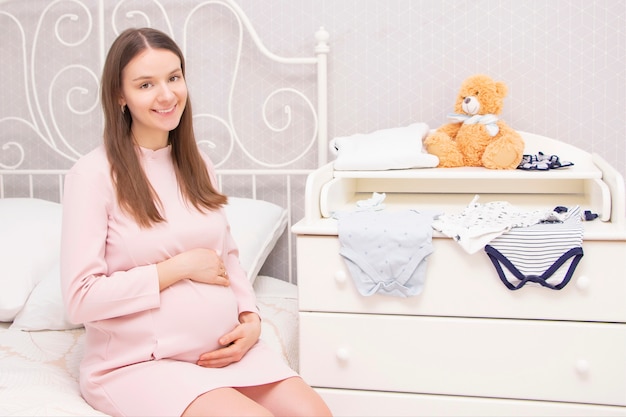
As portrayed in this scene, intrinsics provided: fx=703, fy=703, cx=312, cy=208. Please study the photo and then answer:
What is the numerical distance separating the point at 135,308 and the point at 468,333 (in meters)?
0.79

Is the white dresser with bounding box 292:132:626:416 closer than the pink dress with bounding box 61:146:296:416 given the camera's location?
No

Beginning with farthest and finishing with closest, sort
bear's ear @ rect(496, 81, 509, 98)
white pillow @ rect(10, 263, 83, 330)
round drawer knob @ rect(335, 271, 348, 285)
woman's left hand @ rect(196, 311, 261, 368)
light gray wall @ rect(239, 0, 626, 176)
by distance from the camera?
1. light gray wall @ rect(239, 0, 626, 176)
2. bear's ear @ rect(496, 81, 509, 98)
3. white pillow @ rect(10, 263, 83, 330)
4. round drawer knob @ rect(335, 271, 348, 285)
5. woman's left hand @ rect(196, 311, 261, 368)

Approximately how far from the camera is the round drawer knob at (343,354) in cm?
171

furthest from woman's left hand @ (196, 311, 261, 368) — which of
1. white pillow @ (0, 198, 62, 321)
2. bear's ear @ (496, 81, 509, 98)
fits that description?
bear's ear @ (496, 81, 509, 98)

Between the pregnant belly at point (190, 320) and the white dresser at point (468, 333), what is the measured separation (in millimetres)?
324

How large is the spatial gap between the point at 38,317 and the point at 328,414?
877 millimetres

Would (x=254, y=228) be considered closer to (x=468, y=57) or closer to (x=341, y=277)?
(x=341, y=277)

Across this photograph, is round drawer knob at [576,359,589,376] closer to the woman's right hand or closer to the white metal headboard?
the woman's right hand

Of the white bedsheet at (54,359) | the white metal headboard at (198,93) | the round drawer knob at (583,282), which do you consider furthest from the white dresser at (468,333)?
the white metal headboard at (198,93)

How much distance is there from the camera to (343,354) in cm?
171

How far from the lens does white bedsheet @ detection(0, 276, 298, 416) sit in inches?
50.6

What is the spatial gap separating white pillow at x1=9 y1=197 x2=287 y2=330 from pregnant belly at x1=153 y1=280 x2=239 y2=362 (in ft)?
1.57

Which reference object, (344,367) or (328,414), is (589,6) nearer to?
(344,367)

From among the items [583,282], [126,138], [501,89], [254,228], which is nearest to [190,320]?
[126,138]
